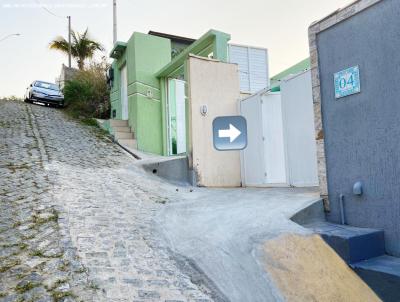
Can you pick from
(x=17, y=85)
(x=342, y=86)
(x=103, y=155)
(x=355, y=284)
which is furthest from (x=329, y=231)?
(x=17, y=85)

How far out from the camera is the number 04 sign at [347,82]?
4.85 m

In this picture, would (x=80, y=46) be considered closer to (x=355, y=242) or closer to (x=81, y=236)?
(x=81, y=236)

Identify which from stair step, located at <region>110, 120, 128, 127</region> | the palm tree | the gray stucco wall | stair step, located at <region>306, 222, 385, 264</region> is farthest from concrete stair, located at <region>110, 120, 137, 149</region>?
the palm tree

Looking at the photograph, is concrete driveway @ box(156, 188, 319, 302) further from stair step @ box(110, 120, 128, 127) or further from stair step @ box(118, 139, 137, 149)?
stair step @ box(110, 120, 128, 127)

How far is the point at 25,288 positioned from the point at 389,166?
4188mm

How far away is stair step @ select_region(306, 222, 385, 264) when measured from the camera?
4.21 m

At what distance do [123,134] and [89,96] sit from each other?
4987 millimetres

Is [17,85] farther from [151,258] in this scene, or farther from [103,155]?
[151,258]

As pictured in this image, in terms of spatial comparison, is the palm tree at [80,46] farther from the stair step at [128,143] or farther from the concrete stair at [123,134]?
the stair step at [128,143]

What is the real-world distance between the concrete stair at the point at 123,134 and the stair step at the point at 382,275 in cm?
912

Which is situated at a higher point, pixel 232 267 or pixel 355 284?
pixel 232 267

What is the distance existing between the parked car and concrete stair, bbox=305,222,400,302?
17382 millimetres

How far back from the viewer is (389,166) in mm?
4422
